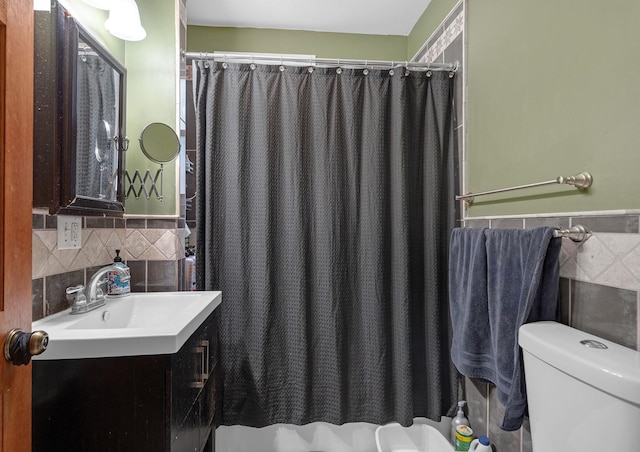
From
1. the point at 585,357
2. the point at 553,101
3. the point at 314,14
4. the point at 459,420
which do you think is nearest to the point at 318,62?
the point at 314,14

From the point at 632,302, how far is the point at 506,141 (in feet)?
2.36

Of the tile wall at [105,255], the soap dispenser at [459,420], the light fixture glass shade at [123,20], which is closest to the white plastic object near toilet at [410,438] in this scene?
the soap dispenser at [459,420]

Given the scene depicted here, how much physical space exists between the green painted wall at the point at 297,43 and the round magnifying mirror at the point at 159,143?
917 mm

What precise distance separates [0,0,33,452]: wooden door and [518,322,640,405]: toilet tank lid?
1.22 metres

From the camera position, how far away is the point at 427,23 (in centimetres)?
194

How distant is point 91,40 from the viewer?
3.90ft

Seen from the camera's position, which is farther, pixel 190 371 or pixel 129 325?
pixel 129 325

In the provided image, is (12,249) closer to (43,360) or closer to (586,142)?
(43,360)

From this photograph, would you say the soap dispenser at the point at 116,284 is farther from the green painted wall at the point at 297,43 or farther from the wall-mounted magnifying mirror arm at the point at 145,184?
the green painted wall at the point at 297,43

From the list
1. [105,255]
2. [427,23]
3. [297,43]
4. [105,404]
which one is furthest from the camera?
[297,43]

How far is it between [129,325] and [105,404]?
0.49 metres

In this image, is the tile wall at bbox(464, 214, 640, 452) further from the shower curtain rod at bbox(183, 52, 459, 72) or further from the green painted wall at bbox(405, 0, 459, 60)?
the green painted wall at bbox(405, 0, 459, 60)

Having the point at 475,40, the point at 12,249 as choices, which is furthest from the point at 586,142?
the point at 12,249

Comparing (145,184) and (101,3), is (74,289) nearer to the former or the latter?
(145,184)
